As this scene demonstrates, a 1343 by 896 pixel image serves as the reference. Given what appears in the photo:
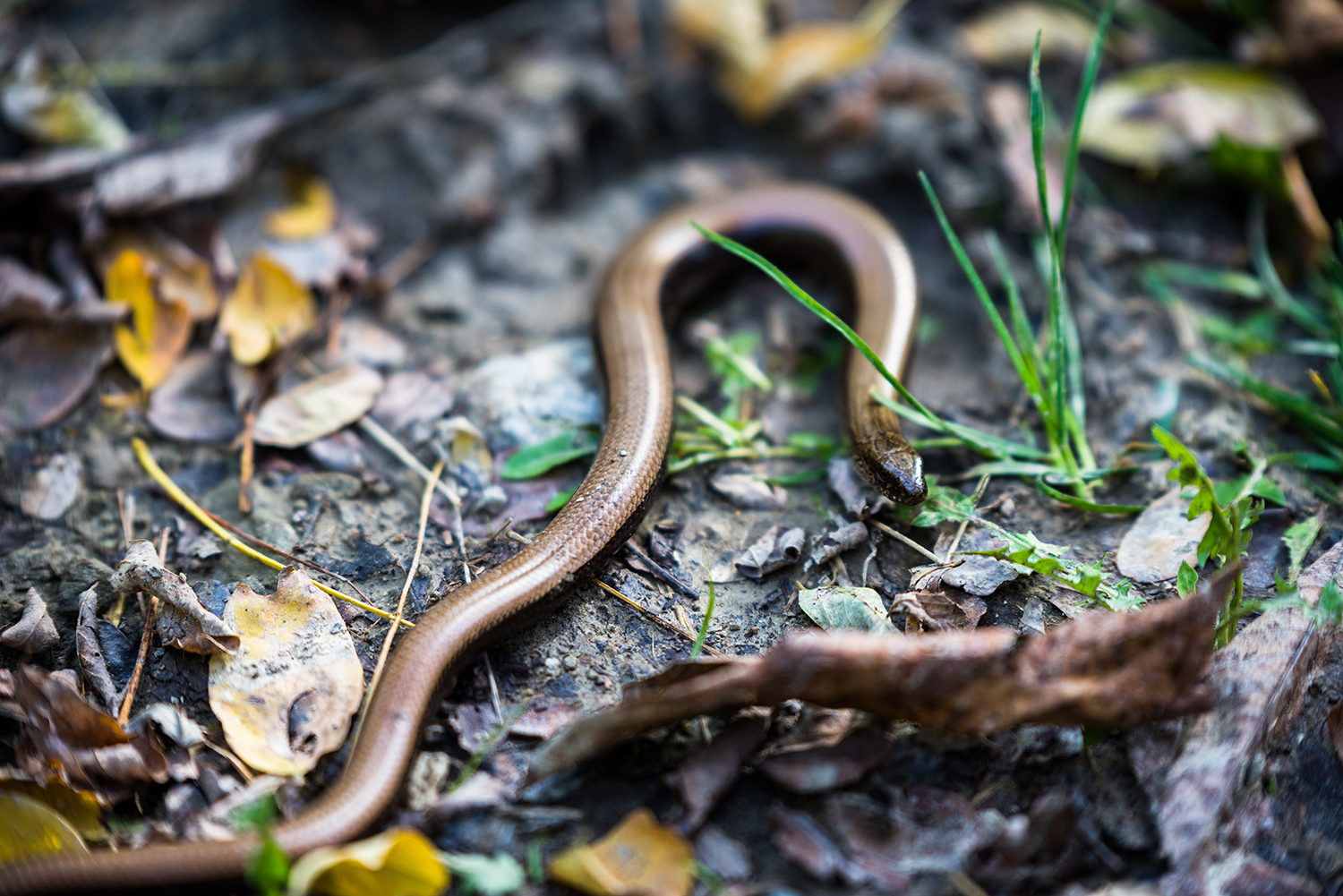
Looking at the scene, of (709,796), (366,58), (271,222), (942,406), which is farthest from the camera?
(366,58)

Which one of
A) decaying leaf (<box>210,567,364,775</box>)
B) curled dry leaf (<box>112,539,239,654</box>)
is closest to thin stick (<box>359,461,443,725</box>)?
decaying leaf (<box>210,567,364,775</box>)

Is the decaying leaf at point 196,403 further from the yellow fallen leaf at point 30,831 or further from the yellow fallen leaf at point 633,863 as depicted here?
the yellow fallen leaf at point 633,863

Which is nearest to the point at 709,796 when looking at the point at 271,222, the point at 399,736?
the point at 399,736

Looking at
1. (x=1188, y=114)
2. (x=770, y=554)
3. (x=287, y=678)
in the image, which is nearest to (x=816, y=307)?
(x=770, y=554)

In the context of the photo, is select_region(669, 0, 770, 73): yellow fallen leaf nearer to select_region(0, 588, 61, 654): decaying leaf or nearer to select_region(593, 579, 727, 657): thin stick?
select_region(593, 579, 727, 657): thin stick

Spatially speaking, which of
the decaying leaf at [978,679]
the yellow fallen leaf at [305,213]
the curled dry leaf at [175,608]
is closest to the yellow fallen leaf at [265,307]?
the yellow fallen leaf at [305,213]

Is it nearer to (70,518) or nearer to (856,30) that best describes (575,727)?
(70,518)

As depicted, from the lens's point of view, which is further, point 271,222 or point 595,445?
point 271,222
